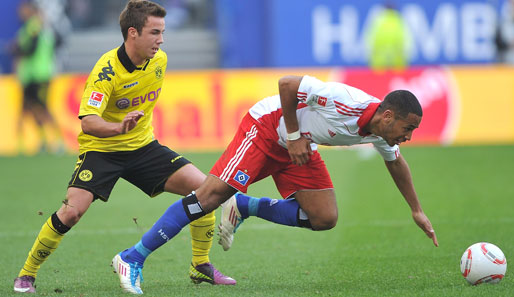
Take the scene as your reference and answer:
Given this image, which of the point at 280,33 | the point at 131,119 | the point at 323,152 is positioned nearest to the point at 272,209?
the point at 131,119

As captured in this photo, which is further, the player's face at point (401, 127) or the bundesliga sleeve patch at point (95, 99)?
the bundesliga sleeve patch at point (95, 99)

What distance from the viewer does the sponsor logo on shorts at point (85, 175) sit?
19.2 ft

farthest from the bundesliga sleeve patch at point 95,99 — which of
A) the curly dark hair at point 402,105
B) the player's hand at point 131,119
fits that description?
the curly dark hair at point 402,105

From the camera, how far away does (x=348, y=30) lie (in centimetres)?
2338

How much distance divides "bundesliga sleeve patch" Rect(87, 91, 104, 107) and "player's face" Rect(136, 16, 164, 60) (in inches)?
17.8

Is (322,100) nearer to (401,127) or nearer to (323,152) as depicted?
(401,127)

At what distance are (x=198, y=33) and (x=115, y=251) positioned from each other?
17.1m


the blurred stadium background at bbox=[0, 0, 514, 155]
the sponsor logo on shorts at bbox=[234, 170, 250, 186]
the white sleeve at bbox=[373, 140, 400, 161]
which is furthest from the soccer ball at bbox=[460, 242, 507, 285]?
the blurred stadium background at bbox=[0, 0, 514, 155]

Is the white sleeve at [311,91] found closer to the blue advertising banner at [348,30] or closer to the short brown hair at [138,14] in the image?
the short brown hair at [138,14]

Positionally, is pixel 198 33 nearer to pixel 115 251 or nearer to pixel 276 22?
pixel 276 22

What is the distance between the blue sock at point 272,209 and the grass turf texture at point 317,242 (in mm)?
434

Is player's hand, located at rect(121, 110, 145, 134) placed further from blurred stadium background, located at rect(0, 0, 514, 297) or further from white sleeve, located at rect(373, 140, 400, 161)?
white sleeve, located at rect(373, 140, 400, 161)

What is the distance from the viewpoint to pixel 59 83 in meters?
16.6

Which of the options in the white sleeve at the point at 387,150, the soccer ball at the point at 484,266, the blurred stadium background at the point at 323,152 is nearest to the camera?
the soccer ball at the point at 484,266
